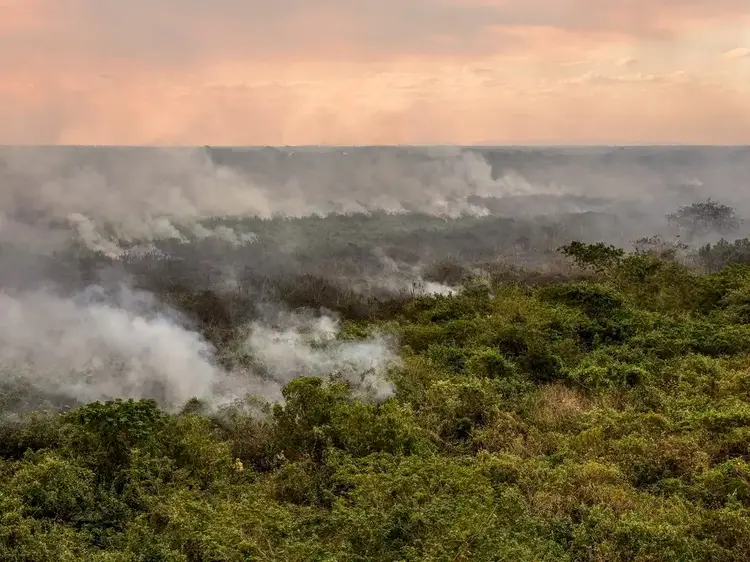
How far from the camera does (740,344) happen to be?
2144 cm

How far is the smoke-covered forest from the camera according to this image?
11.6 metres

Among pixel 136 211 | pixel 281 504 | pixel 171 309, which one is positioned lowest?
pixel 281 504

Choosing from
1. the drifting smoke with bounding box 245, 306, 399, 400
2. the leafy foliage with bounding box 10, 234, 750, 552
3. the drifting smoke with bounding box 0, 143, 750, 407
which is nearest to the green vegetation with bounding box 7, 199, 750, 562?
the leafy foliage with bounding box 10, 234, 750, 552

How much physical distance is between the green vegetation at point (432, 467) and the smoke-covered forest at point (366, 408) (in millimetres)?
54

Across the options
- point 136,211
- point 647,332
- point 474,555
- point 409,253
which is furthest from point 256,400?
point 136,211

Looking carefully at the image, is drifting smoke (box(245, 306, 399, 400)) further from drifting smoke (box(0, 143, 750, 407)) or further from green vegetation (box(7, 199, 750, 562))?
green vegetation (box(7, 199, 750, 562))

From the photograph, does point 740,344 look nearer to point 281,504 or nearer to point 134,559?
point 281,504

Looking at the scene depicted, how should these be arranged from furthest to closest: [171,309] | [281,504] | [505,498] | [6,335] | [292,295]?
[292,295], [171,309], [6,335], [281,504], [505,498]

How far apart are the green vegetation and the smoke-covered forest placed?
0.18ft

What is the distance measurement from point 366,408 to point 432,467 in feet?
9.43

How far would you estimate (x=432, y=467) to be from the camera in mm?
13516

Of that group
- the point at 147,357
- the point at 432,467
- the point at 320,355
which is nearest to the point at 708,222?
the point at 320,355

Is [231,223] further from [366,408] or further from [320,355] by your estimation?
[366,408]

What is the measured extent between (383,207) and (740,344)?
5820 cm
